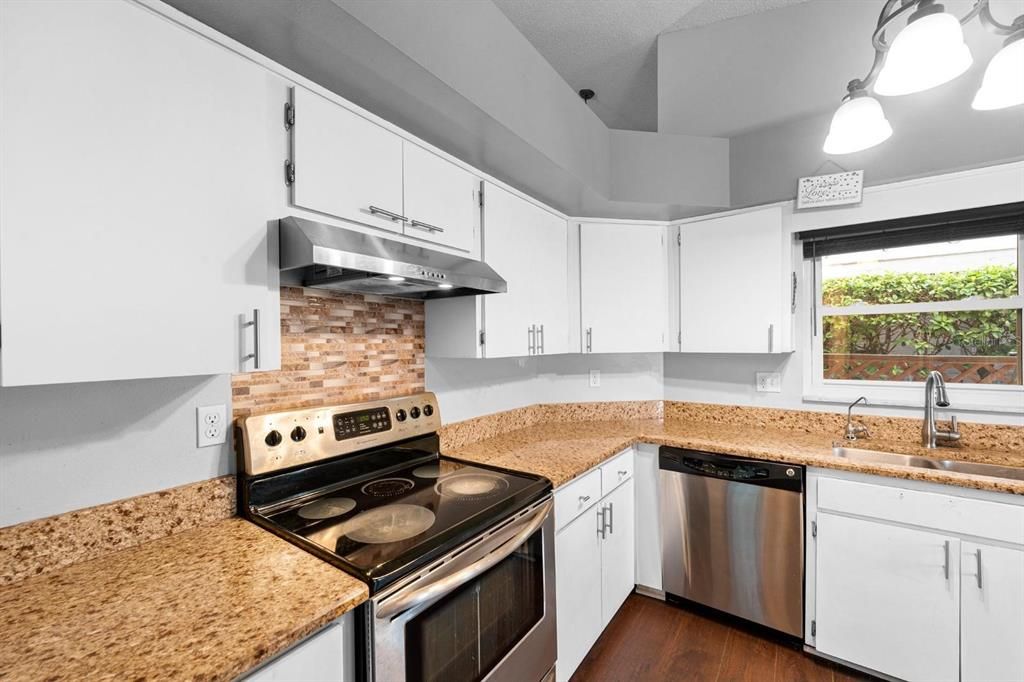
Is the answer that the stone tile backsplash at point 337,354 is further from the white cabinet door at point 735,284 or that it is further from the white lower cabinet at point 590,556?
the white cabinet door at point 735,284

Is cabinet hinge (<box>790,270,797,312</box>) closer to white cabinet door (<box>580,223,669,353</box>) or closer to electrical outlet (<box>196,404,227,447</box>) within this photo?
white cabinet door (<box>580,223,669,353</box>)

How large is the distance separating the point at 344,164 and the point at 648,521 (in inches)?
86.6

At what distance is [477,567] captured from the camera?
4.06 feet

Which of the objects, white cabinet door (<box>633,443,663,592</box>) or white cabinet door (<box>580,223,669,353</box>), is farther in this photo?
white cabinet door (<box>580,223,669,353</box>)

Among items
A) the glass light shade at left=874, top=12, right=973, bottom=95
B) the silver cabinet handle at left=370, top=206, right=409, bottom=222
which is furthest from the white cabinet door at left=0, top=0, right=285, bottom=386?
the glass light shade at left=874, top=12, right=973, bottom=95

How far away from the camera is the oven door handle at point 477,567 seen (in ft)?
3.38

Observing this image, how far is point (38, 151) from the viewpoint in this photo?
0.81 meters

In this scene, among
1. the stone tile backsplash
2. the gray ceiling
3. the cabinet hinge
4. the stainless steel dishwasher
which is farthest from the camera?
the cabinet hinge

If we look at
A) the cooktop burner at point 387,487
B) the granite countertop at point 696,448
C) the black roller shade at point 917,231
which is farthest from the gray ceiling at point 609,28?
the cooktop burner at point 387,487

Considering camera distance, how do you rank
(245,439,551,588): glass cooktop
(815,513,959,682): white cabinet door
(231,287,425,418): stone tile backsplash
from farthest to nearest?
1. (815,513,959,682): white cabinet door
2. (231,287,425,418): stone tile backsplash
3. (245,439,551,588): glass cooktop

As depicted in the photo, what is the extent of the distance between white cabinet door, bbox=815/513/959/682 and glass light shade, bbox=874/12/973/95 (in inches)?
64.9

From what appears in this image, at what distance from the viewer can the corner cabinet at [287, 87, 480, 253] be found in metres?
1.23

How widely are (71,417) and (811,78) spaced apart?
10.4 feet

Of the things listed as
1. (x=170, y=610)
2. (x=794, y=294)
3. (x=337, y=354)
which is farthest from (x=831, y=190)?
(x=170, y=610)
